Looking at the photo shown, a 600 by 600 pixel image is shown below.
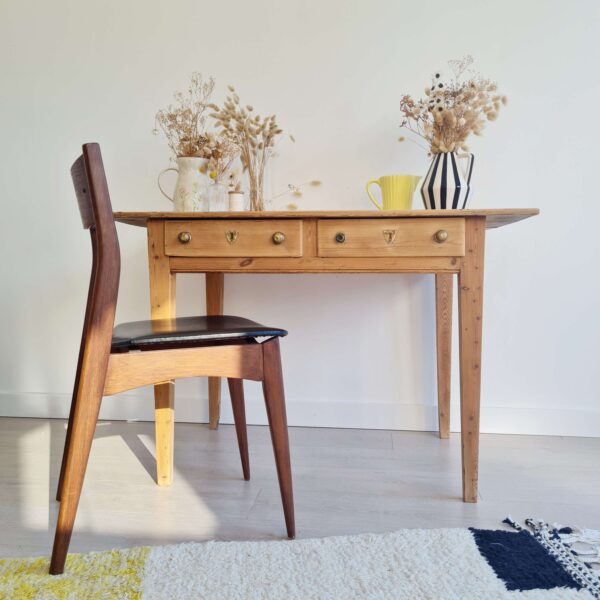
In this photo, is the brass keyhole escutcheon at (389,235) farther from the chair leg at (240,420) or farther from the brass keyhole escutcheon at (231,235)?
the chair leg at (240,420)

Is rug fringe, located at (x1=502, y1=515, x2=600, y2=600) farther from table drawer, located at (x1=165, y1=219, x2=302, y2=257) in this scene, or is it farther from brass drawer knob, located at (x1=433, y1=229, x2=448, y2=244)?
table drawer, located at (x1=165, y1=219, x2=302, y2=257)

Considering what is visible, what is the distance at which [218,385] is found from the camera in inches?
79.4

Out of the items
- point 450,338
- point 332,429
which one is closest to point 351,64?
point 450,338

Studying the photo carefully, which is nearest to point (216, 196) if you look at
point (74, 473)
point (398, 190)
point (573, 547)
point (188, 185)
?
point (188, 185)

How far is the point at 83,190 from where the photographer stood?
3.78ft

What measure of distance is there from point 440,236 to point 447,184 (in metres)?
0.26

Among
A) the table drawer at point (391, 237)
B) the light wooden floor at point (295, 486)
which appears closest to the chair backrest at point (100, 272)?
the light wooden floor at point (295, 486)

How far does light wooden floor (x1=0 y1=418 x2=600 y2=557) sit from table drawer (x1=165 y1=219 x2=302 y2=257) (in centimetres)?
65

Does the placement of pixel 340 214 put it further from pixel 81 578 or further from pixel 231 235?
pixel 81 578

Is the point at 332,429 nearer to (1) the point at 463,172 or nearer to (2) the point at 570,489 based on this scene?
(2) the point at 570,489

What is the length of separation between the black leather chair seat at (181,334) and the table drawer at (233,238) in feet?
0.76

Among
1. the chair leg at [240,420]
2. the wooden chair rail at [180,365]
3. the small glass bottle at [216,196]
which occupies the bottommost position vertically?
the chair leg at [240,420]

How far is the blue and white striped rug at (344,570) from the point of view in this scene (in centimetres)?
96

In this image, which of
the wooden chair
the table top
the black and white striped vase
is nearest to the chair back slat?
the wooden chair
